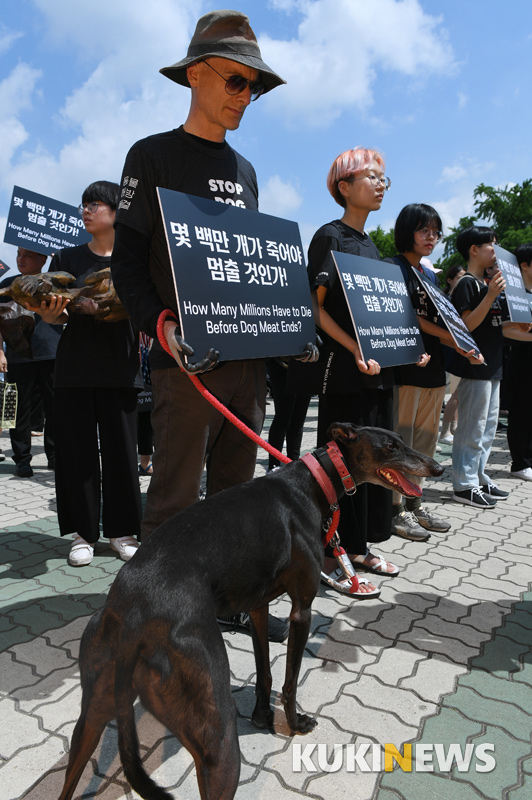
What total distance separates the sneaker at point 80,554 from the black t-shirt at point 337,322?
193 centimetres

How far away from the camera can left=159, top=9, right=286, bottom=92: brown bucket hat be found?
2.18 meters

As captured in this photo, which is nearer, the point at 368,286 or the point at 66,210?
the point at 368,286

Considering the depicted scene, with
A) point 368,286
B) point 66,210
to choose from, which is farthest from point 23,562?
point 66,210

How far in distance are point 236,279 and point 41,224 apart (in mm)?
4720

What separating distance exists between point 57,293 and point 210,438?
146cm

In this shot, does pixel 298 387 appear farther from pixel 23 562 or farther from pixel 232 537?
pixel 23 562

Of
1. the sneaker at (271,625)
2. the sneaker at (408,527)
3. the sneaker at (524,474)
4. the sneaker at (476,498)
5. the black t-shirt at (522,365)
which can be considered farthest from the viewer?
the sneaker at (524,474)

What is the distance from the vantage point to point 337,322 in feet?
11.1

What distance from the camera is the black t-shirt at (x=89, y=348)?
3555 mm

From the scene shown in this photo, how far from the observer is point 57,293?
3170mm

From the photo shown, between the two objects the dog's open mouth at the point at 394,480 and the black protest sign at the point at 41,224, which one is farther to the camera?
the black protest sign at the point at 41,224

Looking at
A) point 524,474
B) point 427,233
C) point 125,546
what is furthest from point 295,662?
point 524,474

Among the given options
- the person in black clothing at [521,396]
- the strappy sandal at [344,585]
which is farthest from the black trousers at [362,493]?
the person in black clothing at [521,396]

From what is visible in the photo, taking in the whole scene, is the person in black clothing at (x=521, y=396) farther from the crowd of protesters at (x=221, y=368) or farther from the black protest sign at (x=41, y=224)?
the black protest sign at (x=41, y=224)
